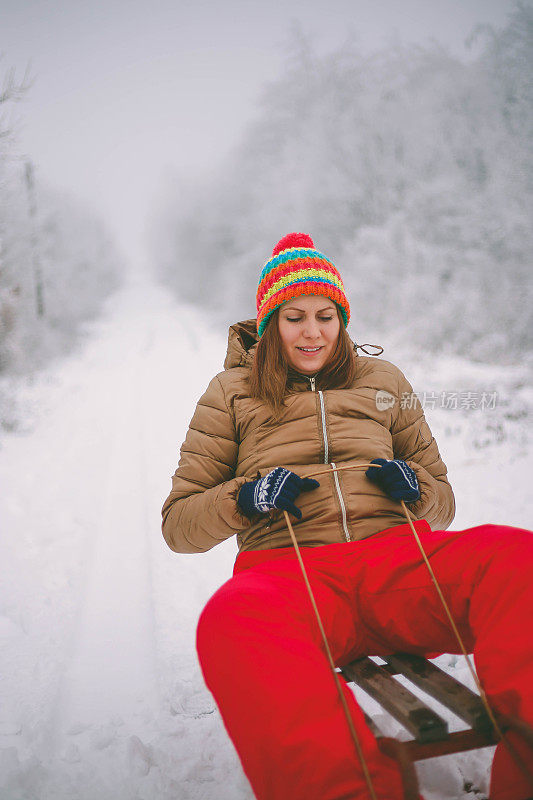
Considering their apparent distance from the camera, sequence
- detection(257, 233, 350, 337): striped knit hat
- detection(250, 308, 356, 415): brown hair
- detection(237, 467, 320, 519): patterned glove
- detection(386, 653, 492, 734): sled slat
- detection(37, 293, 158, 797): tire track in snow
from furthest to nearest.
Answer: detection(257, 233, 350, 337): striped knit hat
detection(250, 308, 356, 415): brown hair
detection(37, 293, 158, 797): tire track in snow
detection(237, 467, 320, 519): patterned glove
detection(386, 653, 492, 734): sled slat

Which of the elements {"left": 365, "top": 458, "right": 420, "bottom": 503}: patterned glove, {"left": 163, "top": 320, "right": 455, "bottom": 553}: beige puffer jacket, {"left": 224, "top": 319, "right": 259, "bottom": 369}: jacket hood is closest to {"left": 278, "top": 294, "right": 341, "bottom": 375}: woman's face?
{"left": 163, "top": 320, "right": 455, "bottom": 553}: beige puffer jacket

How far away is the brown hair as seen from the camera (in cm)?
209

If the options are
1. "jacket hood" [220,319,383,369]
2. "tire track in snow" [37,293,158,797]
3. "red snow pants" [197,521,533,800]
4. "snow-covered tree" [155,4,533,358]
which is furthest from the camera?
"snow-covered tree" [155,4,533,358]

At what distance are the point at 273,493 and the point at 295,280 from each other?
1077mm

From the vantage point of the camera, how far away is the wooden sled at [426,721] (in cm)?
100

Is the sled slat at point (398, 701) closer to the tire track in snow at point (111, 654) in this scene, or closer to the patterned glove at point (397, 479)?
the patterned glove at point (397, 479)

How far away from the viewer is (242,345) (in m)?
2.42

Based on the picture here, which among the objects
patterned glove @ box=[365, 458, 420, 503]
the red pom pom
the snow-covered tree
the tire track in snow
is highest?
the snow-covered tree

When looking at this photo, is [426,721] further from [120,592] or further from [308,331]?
[120,592]

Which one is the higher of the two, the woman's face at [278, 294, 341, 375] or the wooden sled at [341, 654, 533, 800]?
the woman's face at [278, 294, 341, 375]

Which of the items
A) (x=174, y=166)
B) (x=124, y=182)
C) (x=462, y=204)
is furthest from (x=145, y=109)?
(x=462, y=204)

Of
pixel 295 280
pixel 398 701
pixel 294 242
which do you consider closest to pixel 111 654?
pixel 398 701

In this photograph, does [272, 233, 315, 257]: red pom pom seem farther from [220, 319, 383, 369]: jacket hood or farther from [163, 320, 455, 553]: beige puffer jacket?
[163, 320, 455, 553]: beige puffer jacket

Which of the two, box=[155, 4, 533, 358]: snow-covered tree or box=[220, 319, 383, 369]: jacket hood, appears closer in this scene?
box=[220, 319, 383, 369]: jacket hood
